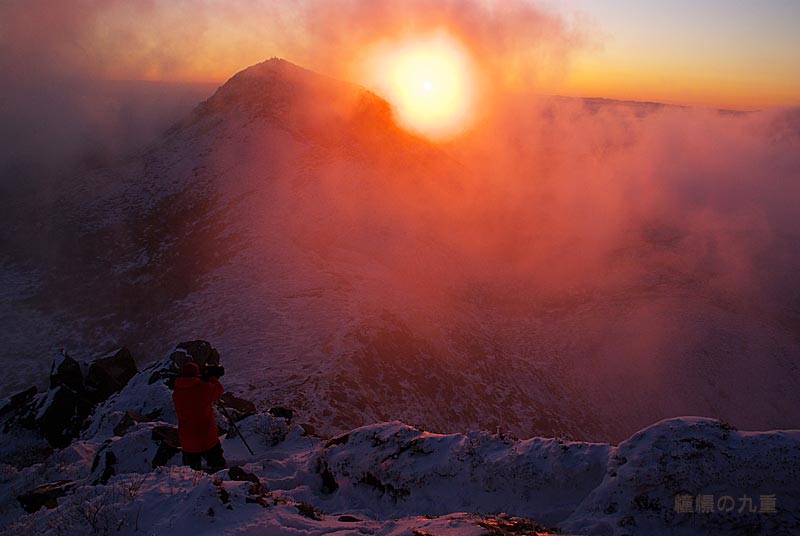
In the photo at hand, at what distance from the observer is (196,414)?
Answer: 7.47 metres

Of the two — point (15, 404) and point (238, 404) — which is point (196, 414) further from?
point (15, 404)

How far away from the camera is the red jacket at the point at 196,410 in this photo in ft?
23.8

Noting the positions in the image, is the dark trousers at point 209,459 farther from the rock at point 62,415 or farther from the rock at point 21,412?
the rock at point 21,412

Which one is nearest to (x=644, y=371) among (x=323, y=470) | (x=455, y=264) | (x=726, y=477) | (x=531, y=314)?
(x=531, y=314)

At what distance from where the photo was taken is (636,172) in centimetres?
6531

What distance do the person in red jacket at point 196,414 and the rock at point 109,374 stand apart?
11251 mm

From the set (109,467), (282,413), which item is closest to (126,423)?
(109,467)

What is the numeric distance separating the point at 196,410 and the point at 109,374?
41.4 ft

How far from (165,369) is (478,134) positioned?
243ft

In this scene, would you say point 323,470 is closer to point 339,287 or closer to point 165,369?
point 165,369

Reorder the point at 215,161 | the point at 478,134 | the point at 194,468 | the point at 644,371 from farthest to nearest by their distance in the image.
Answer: the point at 478,134, the point at 215,161, the point at 644,371, the point at 194,468

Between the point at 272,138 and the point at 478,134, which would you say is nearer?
the point at 272,138

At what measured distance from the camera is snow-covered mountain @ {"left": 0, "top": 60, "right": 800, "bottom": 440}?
20547 mm

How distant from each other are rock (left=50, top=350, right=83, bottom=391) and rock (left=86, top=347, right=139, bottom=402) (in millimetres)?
316
